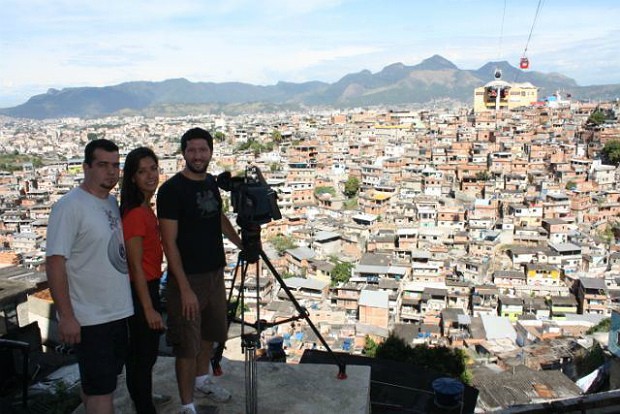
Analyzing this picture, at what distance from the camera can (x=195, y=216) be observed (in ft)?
7.15

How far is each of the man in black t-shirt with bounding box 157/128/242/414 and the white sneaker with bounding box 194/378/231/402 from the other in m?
0.12

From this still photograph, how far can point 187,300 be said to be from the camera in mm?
2137

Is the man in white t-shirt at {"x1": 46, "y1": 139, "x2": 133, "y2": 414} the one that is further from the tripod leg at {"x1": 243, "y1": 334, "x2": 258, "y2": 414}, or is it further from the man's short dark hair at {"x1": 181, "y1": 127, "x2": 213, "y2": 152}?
the tripod leg at {"x1": 243, "y1": 334, "x2": 258, "y2": 414}

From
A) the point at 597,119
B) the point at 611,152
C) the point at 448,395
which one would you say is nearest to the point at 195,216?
the point at 448,395

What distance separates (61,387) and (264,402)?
1.06 m

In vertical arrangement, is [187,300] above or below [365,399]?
above

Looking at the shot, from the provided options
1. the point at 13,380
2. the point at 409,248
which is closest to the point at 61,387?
the point at 13,380

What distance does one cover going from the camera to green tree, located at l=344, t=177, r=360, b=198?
93.2 ft

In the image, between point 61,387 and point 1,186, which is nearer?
point 61,387

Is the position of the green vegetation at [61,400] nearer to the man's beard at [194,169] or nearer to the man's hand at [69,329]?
the man's hand at [69,329]

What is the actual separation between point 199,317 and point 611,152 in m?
32.2

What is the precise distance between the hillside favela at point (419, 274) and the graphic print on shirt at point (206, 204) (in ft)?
0.27

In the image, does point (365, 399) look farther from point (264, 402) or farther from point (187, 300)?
point (187, 300)

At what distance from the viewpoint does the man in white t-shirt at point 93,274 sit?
182cm
